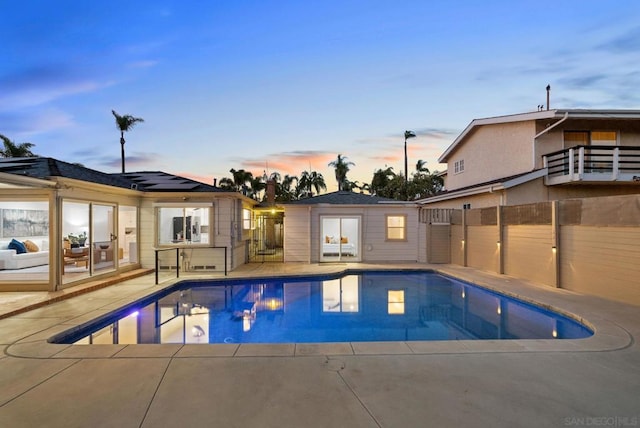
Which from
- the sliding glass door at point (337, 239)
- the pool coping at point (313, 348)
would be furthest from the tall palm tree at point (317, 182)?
the pool coping at point (313, 348)

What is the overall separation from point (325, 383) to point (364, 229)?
959 centimetres

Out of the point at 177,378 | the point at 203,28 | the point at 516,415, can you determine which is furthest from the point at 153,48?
the point at 516,415

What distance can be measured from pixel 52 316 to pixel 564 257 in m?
10.3

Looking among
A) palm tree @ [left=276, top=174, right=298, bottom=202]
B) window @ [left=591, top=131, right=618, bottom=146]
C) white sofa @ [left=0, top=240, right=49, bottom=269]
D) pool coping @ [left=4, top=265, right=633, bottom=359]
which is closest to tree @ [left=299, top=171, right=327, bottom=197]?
palm tree @ [left=276, top=174, right=298, bottom=202]

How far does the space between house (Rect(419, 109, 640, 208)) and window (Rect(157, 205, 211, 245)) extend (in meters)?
9.36

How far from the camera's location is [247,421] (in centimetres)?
237

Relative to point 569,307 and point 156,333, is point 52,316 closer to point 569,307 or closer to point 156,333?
point 156,333

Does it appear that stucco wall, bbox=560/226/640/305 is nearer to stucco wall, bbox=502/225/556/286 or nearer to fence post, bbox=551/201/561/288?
fence post, bbox=551/201/561/288

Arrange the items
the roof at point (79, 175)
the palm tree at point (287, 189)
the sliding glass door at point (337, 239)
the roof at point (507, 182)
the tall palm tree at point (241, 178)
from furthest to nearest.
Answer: the palm tree at point (287, 189) < the tall palm tree at point (241, 178) < the sliding glass door at point (337, 239) < the roof at point (507, 182) < the roof at point (79, 175)

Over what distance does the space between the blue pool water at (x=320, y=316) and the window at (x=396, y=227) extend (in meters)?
3.21

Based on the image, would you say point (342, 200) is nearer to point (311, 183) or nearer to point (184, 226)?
point (184, 226)

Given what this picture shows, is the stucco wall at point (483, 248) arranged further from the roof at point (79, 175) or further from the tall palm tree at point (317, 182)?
the tall palm tree at point (317, 182)

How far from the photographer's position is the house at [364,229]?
40.1ft

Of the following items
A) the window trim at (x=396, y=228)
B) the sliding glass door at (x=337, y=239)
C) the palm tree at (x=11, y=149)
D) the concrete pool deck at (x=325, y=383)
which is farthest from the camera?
the palm tree at (x=11, y=149)
